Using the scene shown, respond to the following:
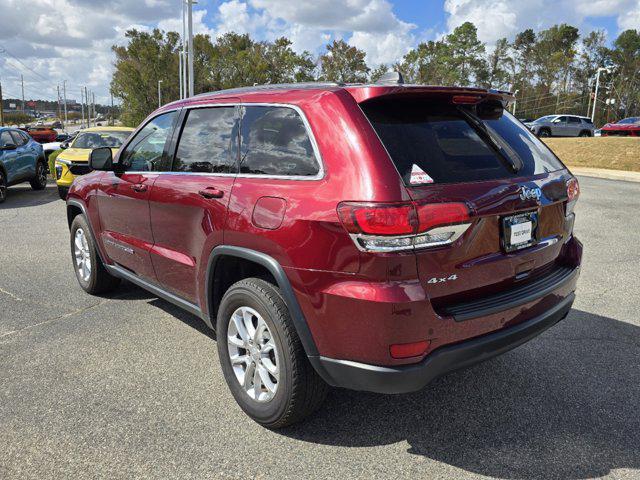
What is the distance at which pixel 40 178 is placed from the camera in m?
14.2

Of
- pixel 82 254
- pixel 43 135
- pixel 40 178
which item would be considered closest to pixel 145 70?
pixel 43 135

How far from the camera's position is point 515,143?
10.1ft

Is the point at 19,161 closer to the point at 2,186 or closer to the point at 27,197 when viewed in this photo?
the point at 27,197

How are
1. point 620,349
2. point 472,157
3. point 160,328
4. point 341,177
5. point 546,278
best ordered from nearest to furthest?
point 341,177 < point 472,157 < point 546,278 < point 620,349 < point 160,328

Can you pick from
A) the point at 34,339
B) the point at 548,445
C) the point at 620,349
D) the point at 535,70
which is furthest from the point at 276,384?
the point at 535,70

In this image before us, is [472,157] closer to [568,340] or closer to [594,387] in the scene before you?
[594,387]

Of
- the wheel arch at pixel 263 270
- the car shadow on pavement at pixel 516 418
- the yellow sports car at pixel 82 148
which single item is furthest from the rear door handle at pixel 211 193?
the yellow sports car at pixel 82 148

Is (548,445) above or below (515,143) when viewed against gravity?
below

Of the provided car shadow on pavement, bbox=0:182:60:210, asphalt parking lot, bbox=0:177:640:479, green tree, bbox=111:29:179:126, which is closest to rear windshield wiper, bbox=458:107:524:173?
asphalt parking lot, bbox=0:177:640:479

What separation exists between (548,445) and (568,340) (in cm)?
154

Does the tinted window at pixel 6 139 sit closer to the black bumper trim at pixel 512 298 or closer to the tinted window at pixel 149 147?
the tinted window at pixel 149 147

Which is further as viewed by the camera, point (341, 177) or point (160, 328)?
point (160, 328)

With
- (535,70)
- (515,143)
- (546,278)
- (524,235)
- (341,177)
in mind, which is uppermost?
(535,70)

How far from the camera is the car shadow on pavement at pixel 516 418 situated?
8.89 ft
